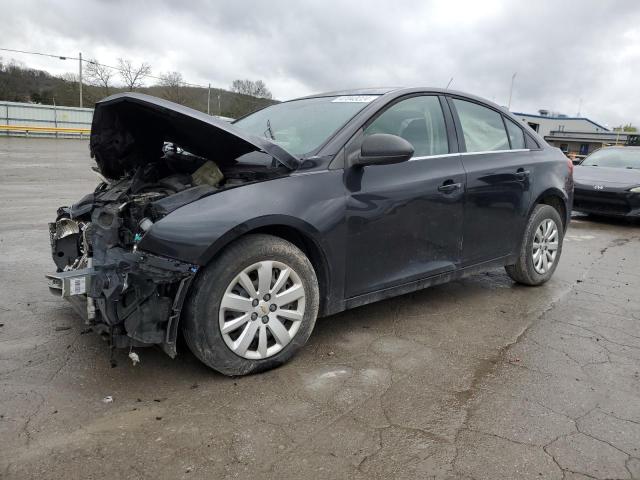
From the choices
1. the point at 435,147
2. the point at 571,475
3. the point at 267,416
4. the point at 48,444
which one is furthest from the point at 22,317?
the point at 571,475

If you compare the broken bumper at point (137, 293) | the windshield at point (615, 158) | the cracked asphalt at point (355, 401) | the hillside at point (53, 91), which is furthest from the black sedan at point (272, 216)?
the hillside at point (53, 91)

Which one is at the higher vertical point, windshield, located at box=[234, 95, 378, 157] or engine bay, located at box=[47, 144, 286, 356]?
windshield, located at box=[234, 95, 378, 157]

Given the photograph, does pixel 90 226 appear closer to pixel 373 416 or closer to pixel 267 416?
pixel 267 416

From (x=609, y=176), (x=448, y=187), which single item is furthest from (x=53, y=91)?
(x=448, y=187)

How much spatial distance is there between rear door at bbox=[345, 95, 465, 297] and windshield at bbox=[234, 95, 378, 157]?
0.23 m

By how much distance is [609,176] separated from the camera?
31.7ft

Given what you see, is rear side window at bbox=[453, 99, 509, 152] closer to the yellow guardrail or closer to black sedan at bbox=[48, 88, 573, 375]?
black sedan at bbox=[48, 88, 573, 375]

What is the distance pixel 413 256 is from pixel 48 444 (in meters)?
2.43

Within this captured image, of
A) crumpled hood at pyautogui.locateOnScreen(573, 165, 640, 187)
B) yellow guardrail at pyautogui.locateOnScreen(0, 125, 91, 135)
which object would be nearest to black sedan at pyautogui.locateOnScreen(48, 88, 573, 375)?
crumpled hood at pyautogui.locateOnScreen(573, 165, 640, 187)

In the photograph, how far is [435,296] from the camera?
15.0 feet

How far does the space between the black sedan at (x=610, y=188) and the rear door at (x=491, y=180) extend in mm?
5569

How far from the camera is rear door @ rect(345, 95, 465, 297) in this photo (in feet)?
10.6

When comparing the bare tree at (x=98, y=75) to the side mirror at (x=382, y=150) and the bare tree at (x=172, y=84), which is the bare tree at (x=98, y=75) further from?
the side mirror at (x=382, y=150)

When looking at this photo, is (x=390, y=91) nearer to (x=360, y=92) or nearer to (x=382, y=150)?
(x=360, y=92)
